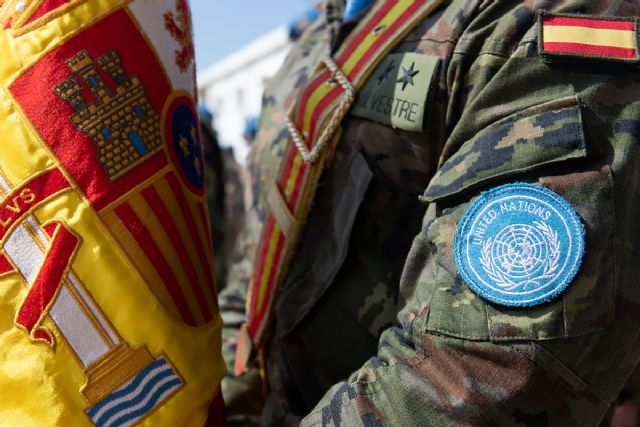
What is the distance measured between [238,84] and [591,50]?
12565mm

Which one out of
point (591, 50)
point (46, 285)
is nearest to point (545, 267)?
point (591, 50)

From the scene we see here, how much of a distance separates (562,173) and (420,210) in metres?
0.31

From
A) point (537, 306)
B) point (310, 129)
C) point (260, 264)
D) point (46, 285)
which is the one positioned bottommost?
point (260, 264)

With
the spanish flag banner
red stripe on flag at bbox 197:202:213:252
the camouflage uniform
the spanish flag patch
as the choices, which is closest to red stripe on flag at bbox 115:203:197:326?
the spanish flag banner

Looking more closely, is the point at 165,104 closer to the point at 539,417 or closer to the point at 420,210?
the point at 420,210

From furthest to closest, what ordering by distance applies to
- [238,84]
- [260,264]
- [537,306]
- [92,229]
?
1. [238,84]
2. [260,264]
3. [92,229]
4. [537,306]

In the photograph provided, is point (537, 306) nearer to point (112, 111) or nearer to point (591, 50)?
point (591, 50)

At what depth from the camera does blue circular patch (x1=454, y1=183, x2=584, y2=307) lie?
0.76 m

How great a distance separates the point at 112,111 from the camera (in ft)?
2.95

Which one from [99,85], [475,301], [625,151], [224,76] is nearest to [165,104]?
[99,85]

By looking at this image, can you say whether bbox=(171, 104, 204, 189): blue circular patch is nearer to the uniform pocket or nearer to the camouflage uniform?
the camouflage uniform

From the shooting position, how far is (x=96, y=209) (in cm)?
87

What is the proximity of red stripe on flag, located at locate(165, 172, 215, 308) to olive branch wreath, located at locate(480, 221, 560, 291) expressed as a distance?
1.37ft

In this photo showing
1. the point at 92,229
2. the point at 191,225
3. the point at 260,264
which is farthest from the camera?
the point at 260,264
